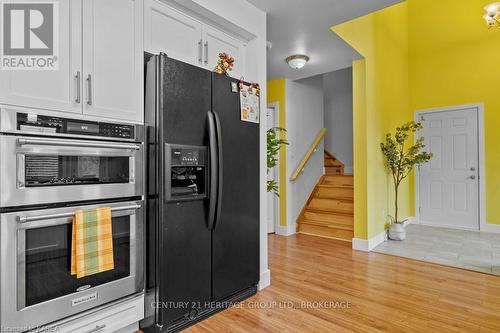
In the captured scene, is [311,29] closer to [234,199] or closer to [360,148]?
[360,148]

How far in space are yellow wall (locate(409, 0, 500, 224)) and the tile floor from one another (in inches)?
32.8

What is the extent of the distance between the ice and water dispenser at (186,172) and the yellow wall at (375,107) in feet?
7.54

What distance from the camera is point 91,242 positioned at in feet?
5.12

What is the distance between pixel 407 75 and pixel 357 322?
5.55 meters

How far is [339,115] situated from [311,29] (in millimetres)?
4146

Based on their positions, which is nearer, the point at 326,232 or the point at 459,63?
the point at 326,232

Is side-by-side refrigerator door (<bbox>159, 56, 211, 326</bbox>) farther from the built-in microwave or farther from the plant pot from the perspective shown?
the plant pot

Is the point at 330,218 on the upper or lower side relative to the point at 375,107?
lower

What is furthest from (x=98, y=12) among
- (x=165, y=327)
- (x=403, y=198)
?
(x=403, y=198)

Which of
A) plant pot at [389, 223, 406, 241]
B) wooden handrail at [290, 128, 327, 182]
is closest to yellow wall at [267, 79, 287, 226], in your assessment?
wooden handrail at [290, 128, 327, 182]

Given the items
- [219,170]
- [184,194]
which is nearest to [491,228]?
[219,170]

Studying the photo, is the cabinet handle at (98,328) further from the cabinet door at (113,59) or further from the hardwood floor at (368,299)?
the cabinet door at (113,59)

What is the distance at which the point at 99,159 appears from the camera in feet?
5.48

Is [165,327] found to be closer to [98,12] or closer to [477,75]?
[98,12]
